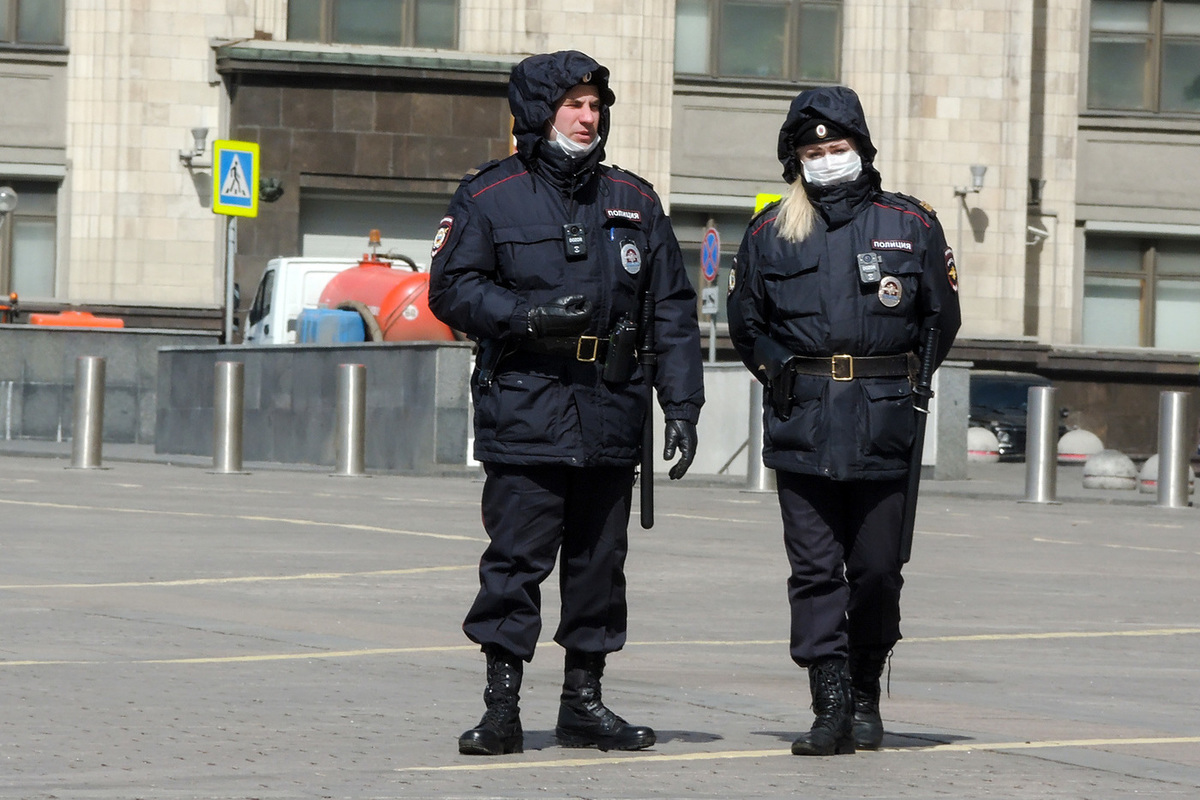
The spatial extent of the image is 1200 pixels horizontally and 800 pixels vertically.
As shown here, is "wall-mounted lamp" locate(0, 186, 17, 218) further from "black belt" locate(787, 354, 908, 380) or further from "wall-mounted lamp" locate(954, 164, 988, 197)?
"black belt" locate(787, 354, 908, 380)

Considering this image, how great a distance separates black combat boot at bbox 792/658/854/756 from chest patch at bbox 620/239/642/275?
1169 mm

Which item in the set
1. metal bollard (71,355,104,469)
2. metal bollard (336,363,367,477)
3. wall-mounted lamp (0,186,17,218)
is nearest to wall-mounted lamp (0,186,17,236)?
wall-mounted lamp (0,186,17,218)

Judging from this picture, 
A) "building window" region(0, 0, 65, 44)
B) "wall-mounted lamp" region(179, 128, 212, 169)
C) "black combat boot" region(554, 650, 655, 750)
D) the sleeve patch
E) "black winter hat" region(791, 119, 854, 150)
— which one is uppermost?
"building window" region(0, 0, 65, 44)

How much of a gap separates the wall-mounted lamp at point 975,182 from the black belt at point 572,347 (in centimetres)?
2877

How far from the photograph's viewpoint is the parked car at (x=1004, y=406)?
103 ft

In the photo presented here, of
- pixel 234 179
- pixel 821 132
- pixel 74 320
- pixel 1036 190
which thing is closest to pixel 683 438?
pixel 821 132

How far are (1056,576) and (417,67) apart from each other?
21.8 metres

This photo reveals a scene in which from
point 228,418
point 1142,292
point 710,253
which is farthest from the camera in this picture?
point 1142,292

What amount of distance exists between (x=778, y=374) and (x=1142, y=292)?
31.7m

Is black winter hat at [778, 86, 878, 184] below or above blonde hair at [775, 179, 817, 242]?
above

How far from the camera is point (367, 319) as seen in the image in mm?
24578

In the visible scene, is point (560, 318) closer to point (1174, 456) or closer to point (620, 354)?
point (620, 354)

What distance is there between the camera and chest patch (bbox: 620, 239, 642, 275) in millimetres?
6121

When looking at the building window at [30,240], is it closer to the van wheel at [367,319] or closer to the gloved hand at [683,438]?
the van wheel at [367,319]
